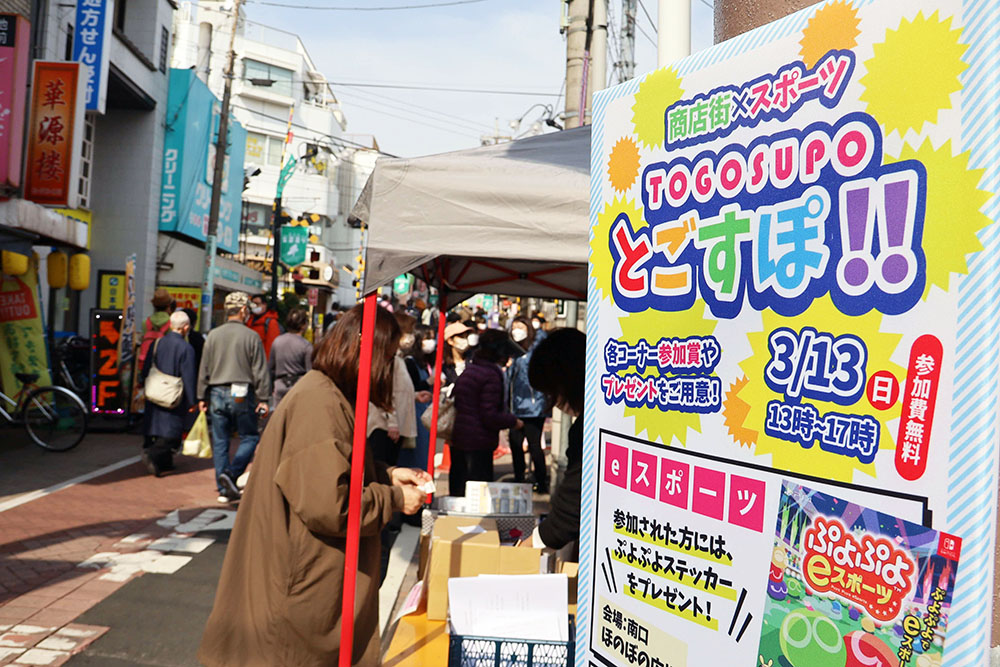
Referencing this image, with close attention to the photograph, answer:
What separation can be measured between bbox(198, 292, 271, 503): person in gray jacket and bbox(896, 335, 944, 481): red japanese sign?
24.3ft

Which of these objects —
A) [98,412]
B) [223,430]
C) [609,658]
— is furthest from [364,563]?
[98,412]

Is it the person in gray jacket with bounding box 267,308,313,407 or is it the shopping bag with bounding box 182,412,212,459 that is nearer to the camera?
the shopping bag with bounding box 182,412,212,459

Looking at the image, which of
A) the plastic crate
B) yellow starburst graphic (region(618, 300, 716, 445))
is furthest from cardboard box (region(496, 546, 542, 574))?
yellow starburst graphic (region(618, 300, 716, 445))

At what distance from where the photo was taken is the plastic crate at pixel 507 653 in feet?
10.1

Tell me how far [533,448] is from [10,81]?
773 cm

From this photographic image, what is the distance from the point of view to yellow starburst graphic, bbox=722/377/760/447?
1.70 meters

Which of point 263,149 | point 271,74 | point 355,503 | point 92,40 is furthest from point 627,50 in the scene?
point 271,74

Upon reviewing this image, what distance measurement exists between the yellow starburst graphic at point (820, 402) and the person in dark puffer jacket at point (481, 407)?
5.11 metres

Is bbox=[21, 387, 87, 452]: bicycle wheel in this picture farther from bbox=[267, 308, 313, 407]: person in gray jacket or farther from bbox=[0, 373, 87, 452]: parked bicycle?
bbox=[267, 308, 313, 407]: person in gray jacket

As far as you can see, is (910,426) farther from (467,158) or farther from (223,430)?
(223,430)

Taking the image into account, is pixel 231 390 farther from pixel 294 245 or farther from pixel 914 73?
pixel 294 245

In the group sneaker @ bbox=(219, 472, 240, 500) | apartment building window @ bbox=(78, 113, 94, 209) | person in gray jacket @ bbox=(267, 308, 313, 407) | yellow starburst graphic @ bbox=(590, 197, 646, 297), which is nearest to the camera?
yellow starburst graphic @ bbox=(590, 197, 646, 297)

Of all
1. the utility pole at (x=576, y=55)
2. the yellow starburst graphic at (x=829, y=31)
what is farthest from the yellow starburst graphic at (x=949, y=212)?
the utility pole at (x=576, y=55)

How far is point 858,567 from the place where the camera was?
1.50m
